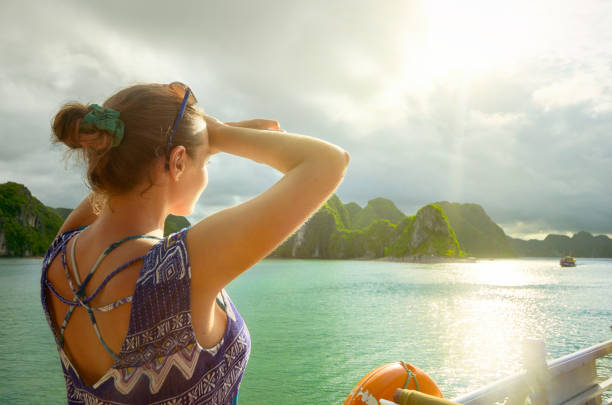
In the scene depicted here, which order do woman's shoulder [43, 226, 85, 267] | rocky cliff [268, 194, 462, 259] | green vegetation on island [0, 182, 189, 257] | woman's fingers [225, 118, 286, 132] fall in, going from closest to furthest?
woman's shoulder [43, 226, 85, 267] → woman's fingers [225, 118, 286, 132] → green vegetation on island [0, 182, 189, 257] → rocky cliff [268, 194, 462, 259]

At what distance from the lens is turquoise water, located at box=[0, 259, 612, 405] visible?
1446 cm

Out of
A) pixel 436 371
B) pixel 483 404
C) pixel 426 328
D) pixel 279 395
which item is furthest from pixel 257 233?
pixel 426 328

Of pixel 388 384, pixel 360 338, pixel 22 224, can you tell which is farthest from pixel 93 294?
pixel 22 224

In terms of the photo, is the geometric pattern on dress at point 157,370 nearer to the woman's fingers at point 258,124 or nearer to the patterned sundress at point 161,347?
the patterned sundress at point 161,347

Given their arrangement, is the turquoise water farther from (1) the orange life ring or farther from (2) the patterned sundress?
(2) the patterned sundress

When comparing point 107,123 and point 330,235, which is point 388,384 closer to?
point 107,123

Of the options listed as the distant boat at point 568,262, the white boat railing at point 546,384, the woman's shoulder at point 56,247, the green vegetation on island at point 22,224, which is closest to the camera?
the woman's shoulder at point 56,247

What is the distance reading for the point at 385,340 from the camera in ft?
72.6

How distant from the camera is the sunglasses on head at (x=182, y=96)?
0.93 metres

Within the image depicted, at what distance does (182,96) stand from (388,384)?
90.4 inches

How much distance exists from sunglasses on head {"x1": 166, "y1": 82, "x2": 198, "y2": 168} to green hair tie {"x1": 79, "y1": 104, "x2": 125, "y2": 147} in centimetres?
11

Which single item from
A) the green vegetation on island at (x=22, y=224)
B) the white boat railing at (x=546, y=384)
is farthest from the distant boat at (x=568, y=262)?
the white boat railing at (x=546, y=384)

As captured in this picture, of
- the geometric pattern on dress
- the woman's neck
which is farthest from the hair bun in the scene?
the geometric pattern on dress

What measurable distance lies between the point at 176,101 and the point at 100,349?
0.62 m
